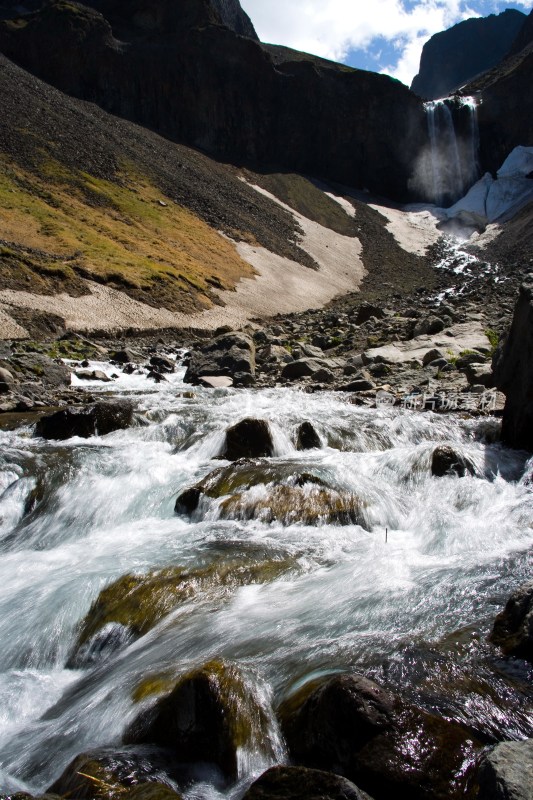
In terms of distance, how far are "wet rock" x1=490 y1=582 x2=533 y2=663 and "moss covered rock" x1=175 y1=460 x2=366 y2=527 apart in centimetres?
382

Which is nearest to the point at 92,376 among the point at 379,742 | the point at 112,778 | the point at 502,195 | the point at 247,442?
the point at 247,442

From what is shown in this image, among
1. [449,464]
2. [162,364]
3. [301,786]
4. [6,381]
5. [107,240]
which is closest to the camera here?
[301,786]

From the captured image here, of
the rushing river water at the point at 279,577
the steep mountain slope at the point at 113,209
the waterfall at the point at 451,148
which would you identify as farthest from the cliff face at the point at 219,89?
the rushing river water at the point at 279,577

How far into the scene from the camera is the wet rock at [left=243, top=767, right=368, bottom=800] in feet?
9.82

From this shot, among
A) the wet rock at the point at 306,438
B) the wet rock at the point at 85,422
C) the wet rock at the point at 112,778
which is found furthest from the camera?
the wet rock at the point at 85,422

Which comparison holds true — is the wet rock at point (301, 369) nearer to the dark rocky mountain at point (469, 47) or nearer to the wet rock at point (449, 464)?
the wet rock at point (449, 464)

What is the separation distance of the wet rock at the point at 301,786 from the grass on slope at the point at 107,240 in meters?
33.2

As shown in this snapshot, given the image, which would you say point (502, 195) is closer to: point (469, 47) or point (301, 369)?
point (301, 369)

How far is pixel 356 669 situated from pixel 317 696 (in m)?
0.71

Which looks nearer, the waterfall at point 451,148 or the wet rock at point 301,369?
the wet rock at point 301,369

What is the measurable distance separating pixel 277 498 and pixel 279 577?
2215mm

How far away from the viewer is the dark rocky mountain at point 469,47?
17888 cm

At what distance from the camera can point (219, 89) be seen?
313 ft

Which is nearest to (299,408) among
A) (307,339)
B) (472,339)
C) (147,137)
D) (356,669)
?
(472,339)
